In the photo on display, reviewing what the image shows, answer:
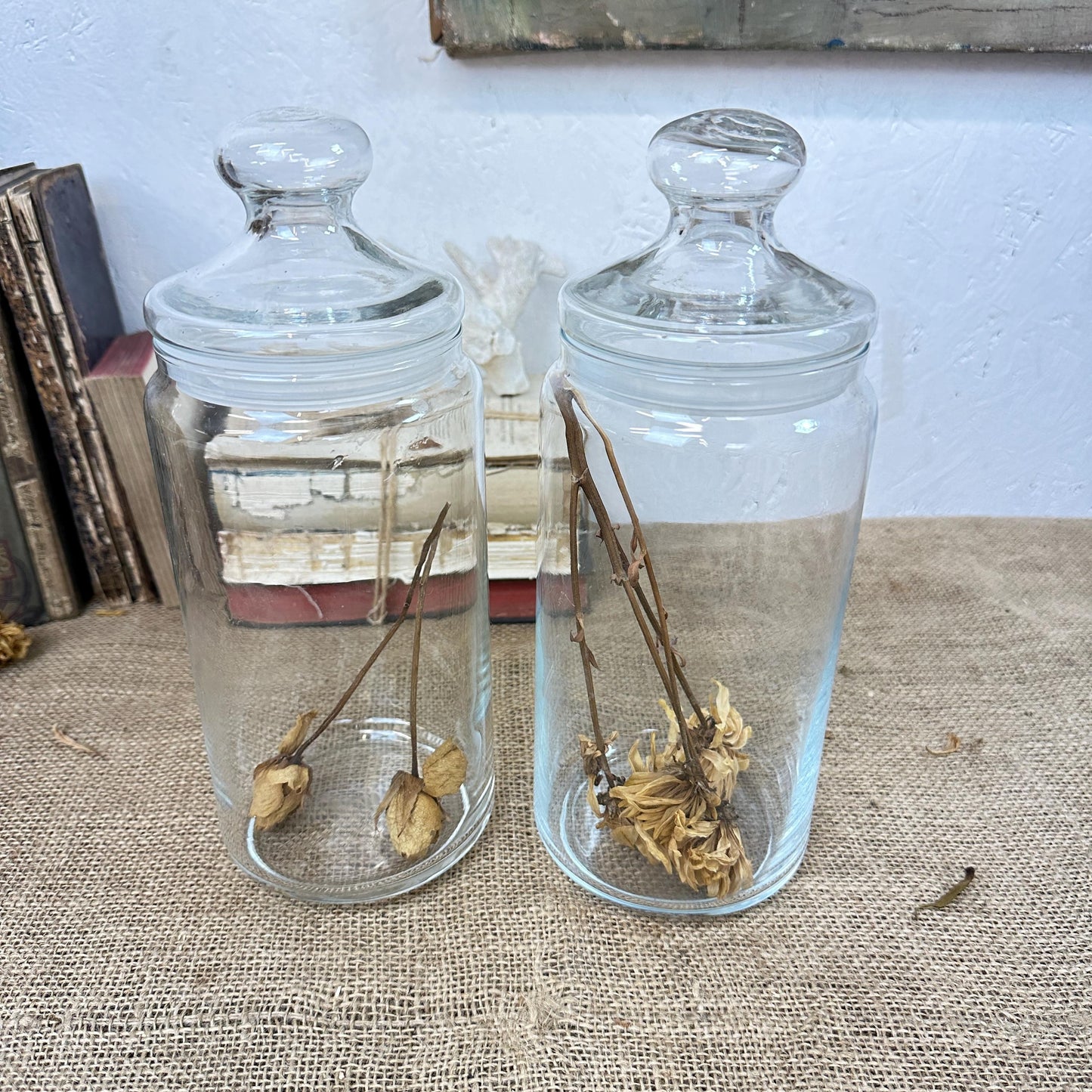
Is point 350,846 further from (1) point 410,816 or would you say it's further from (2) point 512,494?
(2) point 512,494

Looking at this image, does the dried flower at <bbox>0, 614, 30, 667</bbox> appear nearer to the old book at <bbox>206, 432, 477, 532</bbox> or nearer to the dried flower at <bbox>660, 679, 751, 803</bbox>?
the old book at <bbox>206, 432, 477, 532</bbox>

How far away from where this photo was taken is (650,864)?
0.49m

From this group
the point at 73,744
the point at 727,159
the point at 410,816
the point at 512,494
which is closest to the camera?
the point at 727,159

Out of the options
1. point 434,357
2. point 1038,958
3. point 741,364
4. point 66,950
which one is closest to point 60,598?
point 66,950

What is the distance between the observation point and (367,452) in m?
0.46

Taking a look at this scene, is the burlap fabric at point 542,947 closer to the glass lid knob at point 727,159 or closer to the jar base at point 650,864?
the jar base at point 650,864

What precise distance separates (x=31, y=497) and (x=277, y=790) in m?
0.35

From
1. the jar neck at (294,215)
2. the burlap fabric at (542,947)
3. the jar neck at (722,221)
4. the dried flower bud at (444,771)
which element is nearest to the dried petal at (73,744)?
the burlap fabric at (542,947)

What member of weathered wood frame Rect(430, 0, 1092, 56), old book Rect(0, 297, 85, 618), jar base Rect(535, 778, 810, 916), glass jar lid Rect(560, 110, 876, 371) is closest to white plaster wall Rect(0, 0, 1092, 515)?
weathered wood frame Rect(430, 0, 1092, 56)

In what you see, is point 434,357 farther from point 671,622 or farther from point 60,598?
point 60,598

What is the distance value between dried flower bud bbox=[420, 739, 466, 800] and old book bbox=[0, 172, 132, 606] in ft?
1.27

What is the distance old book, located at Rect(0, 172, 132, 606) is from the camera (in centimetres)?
64

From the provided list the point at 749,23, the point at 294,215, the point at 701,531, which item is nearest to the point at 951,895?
the point at 701,531

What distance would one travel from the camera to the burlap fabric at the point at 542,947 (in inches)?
15.9
